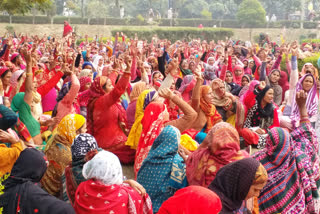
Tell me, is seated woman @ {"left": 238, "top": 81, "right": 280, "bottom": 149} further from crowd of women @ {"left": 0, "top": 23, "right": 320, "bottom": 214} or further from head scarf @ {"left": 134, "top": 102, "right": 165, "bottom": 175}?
head scarf @ {"left": 134, "top": 102, "right": 165, "bottom": 175}

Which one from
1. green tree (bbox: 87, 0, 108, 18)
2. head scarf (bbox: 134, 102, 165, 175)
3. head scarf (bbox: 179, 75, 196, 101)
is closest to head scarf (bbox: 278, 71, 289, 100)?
head scarf (bbox: 179, 75, 196, 101)

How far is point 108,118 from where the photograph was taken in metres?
5.59

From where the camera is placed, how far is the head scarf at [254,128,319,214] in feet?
13.0

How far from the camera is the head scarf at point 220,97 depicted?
6.25 metres

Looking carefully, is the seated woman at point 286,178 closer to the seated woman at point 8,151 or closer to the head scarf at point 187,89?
the seated woman at point 8,151

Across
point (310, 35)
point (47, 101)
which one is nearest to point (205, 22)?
point (310, 35)

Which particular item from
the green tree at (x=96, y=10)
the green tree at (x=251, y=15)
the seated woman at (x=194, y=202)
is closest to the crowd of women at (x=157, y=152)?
the seated woman at (x=194, y=202)

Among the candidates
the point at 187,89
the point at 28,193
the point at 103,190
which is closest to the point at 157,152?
the point at 103,190

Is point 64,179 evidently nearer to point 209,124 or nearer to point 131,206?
point 131,206

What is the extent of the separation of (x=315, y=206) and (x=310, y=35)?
43.2 metres

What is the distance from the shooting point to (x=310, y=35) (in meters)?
44.8

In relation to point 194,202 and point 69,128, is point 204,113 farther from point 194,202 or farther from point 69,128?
point 194,202

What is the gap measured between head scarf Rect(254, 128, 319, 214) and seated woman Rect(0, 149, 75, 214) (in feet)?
6.27

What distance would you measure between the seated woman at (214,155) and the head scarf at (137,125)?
1.86 metres
